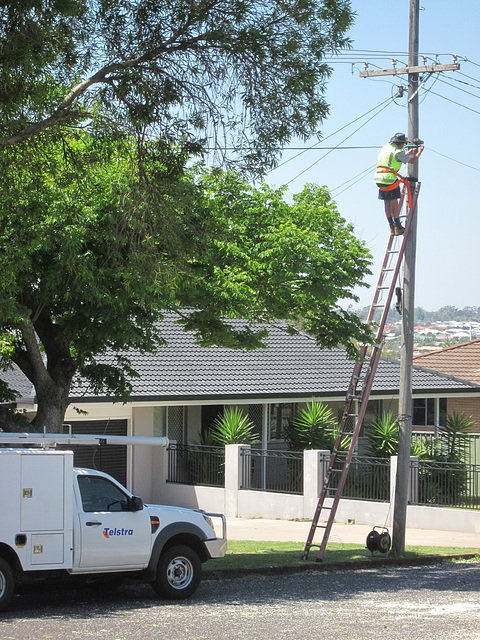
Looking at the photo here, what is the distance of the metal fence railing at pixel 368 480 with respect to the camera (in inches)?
784

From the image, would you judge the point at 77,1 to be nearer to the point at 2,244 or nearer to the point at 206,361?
the point at 2,244

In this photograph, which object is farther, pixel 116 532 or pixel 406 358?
pixel 406 358

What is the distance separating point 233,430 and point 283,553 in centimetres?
746

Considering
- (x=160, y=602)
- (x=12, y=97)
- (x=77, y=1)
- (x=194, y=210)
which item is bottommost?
(x=160, y=602)

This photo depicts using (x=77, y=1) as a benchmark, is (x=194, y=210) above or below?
below

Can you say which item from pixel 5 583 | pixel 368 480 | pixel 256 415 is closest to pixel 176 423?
pixel 256 415

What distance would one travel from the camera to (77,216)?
12555 mm

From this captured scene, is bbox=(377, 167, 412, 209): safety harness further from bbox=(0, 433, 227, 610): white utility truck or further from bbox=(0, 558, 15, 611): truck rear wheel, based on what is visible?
bbox=(0, 558, 15, 611): truck rear wheel

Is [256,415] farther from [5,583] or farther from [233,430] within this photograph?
[5,583]

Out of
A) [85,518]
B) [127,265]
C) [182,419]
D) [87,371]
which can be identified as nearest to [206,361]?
[182,419]

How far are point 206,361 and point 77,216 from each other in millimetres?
12799

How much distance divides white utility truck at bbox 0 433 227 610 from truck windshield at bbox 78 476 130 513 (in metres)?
0.01

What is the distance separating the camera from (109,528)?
11.1 metres

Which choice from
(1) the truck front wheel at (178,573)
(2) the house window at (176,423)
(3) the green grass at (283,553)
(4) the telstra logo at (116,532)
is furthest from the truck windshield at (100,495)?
(2) the house window at (176,423)
